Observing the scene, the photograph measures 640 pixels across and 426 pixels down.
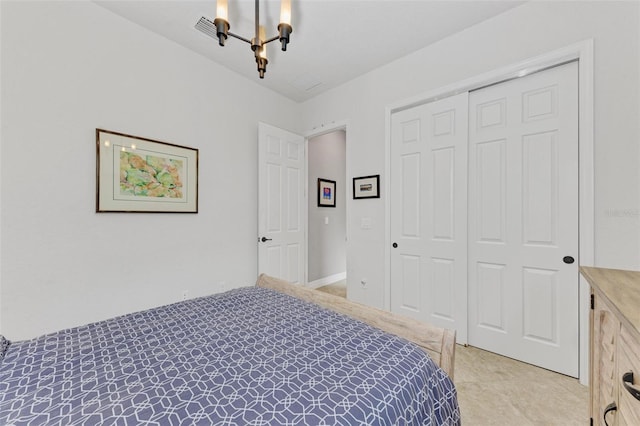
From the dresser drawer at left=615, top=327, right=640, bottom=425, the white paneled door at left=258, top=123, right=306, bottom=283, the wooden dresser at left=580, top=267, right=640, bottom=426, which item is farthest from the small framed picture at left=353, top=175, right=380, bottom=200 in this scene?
the dresser drawer at left=615, top=327, right=640, bottom=425

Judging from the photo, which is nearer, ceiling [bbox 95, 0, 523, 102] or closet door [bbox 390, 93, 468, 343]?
ceiling [bbox 95, 0, 523, 102]

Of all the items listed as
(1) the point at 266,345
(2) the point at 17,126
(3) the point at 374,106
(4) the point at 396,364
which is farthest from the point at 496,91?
(2) the point at 17,126

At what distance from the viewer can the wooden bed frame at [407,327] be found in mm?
1086

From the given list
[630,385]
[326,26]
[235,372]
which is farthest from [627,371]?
[326,26]

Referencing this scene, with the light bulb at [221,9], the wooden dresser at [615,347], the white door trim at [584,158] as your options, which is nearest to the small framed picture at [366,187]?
the white door trim at [584,158]

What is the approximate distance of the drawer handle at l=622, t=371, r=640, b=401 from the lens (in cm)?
68

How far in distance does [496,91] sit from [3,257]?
383cm

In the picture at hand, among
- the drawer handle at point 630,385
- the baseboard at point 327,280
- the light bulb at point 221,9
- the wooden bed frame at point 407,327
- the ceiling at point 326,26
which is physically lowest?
the baseboard at point 327,280

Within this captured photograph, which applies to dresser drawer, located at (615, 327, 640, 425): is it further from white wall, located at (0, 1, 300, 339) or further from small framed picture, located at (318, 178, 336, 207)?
small framed picture, located at (318, 178, 336, 207)

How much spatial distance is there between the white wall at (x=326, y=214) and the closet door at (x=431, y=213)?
1.74 metres

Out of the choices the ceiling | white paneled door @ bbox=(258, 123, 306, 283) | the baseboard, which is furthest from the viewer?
the baseboard

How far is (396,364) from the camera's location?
92 cm

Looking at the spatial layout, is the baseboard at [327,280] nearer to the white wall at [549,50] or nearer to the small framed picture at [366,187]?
the white wall at [549,50]

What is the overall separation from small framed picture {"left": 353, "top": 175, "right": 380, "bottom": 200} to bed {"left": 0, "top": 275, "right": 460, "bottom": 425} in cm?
179
